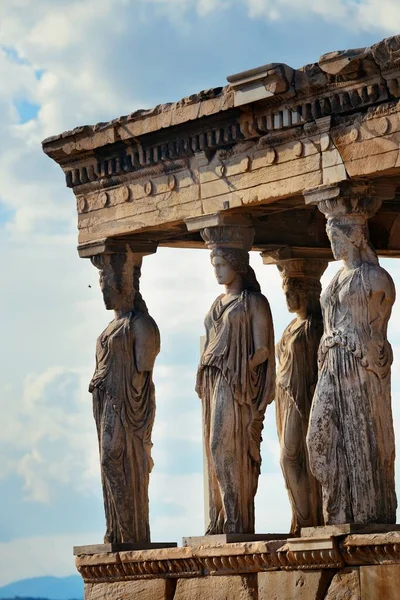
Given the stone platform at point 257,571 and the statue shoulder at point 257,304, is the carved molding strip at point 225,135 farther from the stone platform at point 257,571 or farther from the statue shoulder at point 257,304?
the stone platform at point 257,571

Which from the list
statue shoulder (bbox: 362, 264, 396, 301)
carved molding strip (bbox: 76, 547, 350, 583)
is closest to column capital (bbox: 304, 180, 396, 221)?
statue shoulder (bbox: 362, 264, 396, 301)

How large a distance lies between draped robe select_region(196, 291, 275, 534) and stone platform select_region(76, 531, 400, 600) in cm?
43

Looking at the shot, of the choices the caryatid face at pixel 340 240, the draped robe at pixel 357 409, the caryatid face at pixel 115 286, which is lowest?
the draped robe at pixel 357 409

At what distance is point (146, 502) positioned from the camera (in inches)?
981

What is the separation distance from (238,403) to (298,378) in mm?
1483

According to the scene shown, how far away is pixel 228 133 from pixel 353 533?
12.6 ft

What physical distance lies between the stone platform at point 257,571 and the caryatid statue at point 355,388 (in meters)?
0.36

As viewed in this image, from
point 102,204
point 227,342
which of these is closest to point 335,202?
point 227,342

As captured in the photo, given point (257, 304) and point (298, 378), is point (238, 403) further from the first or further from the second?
point (298, 378)

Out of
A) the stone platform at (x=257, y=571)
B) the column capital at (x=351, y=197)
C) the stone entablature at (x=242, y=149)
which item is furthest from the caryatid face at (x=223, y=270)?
the stone platform at (x=257, y=571)

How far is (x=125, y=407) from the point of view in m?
24.8

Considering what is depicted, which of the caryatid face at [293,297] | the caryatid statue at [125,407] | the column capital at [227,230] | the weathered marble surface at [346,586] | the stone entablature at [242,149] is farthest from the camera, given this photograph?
the caryatid face at [293,297]

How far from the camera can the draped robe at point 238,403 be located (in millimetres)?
23328

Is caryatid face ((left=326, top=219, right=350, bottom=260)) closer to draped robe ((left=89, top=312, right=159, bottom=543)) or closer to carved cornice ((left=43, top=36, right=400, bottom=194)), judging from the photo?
carved cornice ((left=43, top=36, right=400, bottom=194))
